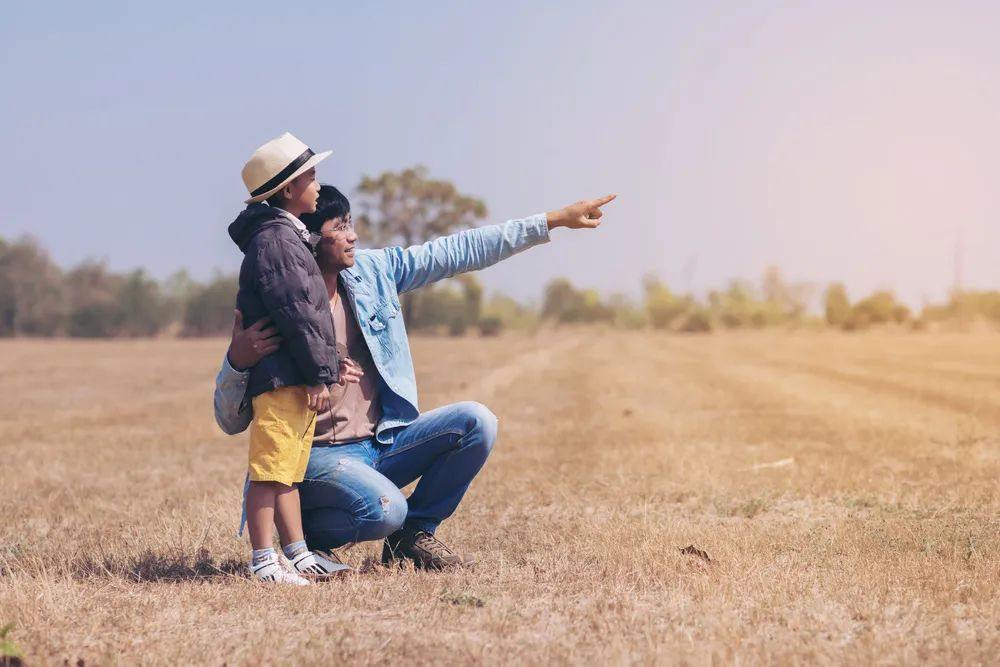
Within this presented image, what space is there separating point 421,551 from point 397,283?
4.75 feet

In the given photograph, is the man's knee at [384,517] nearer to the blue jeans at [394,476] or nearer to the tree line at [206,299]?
the blue jeans at [394,476]

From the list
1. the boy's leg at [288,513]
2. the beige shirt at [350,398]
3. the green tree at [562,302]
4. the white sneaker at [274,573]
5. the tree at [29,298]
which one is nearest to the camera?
the white sneaker at [274,573]

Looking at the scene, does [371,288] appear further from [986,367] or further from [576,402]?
[986,367]

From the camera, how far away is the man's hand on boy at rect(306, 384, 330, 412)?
210 inches

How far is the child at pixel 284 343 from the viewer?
5215mm

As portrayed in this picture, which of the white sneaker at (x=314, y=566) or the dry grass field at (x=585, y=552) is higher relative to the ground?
the white sneaker at (x=314, y=566)

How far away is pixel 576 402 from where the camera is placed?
18.7m

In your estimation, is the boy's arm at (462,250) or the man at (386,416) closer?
the man at (386,416)

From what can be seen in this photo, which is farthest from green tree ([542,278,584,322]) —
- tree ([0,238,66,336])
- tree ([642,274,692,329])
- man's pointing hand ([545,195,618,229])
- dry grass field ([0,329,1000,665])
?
man's pointing hand ([545,195,618,229])

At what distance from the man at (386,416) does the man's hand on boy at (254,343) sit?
0.17m

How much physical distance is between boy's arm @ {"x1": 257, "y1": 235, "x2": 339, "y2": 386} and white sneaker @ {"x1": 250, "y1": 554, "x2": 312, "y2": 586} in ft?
3.14

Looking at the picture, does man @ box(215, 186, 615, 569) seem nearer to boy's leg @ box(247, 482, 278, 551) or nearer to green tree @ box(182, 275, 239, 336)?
boy's leg @ box(247, 482, 278, 551)

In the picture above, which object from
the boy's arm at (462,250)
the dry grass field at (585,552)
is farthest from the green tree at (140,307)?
the boy's arm at (462,250)

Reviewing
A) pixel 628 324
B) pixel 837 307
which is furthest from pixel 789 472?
pixel 628 324
